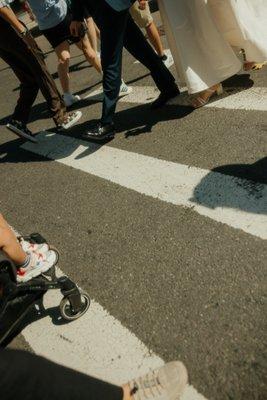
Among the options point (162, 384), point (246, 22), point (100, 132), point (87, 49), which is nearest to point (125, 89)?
point (87, 49)

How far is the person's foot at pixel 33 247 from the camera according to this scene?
9.02 feet

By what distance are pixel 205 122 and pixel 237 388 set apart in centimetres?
276

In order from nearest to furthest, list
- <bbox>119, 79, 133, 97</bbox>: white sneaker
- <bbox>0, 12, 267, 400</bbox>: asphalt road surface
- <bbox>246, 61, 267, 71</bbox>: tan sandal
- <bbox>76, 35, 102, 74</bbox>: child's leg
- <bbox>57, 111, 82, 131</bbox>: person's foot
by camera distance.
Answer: <bbox>0, 12, 267, 400</bbox>: asphalt road surface
<bbox>246, 61, 267, 71</bbox>: tan sandal
<bbox>57, 111, 82, 131</bbox>: person's foot
<bbox>119, 79, 133, 97</bbox>: white sneaker
<bbox>76, 35, 102, 74</bbox>: child's leg

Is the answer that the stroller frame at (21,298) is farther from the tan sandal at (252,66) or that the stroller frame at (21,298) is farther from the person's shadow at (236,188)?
the tan sandal at (252,66)

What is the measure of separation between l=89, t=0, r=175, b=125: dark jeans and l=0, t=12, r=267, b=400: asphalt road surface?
32 centimetres

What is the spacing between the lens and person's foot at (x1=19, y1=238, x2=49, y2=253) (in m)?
2.75

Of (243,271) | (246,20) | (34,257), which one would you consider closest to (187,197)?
(243,271)

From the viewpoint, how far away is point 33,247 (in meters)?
2.79

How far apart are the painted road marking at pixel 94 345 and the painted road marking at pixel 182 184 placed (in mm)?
944

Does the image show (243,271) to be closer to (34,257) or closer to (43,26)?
(34,257)

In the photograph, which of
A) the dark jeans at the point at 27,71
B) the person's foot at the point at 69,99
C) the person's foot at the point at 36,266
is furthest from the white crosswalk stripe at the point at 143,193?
the person's foot at the point at 69,99

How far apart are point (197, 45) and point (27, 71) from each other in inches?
83.9

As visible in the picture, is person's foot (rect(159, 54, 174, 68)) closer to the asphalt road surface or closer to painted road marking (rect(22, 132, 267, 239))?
the asphalt road surface

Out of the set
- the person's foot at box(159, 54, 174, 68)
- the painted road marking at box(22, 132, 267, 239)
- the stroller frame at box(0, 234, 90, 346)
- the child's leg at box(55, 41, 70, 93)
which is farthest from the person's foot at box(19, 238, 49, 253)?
the person's foot at box(159, 54, 174, 68)
